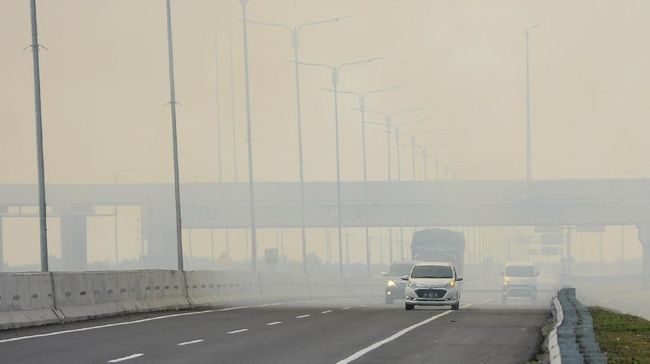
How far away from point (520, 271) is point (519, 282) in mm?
1581

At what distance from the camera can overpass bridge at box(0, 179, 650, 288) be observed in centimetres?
11650

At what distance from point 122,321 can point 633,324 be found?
34.6 feet

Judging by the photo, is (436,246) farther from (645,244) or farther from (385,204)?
(645,244)

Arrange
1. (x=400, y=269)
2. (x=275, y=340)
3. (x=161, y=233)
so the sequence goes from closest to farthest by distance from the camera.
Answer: (x=275, y=340), (x=400, y=269), (x=161, y=233)

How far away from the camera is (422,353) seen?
23.9 metres

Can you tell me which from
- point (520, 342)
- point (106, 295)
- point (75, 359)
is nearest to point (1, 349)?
point (75, 359)

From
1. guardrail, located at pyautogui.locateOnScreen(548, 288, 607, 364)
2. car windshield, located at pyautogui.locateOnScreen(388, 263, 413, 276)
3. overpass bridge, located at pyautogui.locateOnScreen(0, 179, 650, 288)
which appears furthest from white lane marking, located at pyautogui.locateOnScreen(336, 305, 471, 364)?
overpass bridge, located at pyautogui.locateOnScreen(0, 179, 650, 288)

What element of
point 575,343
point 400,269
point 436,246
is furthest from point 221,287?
point 575,343

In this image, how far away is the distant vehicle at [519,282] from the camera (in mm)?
77438

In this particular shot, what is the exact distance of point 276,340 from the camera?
2689 cm

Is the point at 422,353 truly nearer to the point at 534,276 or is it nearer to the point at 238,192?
the point at 534,276

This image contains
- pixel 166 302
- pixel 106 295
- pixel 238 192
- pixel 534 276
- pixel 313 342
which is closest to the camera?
pixel 313 342

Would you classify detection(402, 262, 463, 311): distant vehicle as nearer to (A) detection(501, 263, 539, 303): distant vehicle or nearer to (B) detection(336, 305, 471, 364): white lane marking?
(B) detection(336, 305, 471, 364): white lane marking

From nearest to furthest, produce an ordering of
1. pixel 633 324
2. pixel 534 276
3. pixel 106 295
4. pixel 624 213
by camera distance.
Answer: pixel 633 324
pixel 106 295
pixel 534 276
pixel 624 213
